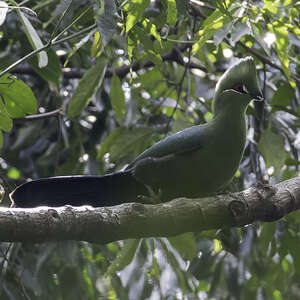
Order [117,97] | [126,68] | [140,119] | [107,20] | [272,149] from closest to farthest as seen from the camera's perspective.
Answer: [107,20], [272,149], [117,97], [140,119], [126,68]

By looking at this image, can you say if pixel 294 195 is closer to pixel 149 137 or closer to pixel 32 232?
A: pixel 32 232

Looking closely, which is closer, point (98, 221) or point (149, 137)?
point (98, 221)

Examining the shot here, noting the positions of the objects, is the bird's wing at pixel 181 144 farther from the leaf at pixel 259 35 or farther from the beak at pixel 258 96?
the leaf at pixel 259 35

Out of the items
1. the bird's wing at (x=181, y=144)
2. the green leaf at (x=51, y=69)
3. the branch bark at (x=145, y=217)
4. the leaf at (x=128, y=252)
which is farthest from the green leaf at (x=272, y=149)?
the green leaf at (x=51, y=69)

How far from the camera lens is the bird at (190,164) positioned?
2.54 meters

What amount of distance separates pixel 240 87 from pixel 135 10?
2.41 feet

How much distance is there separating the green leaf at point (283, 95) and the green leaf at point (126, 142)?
705mm

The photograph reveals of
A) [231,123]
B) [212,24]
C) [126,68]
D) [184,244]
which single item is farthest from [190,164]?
[126,68]

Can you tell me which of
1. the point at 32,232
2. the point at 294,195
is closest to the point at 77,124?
the point at 294,195

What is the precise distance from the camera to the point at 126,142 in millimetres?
3506

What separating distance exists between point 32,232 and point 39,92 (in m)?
2.78

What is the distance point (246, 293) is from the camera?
12.1 feet

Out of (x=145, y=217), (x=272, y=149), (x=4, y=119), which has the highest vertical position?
(x=4, y=119)

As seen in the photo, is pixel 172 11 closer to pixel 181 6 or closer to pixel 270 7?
pixel 181 6
